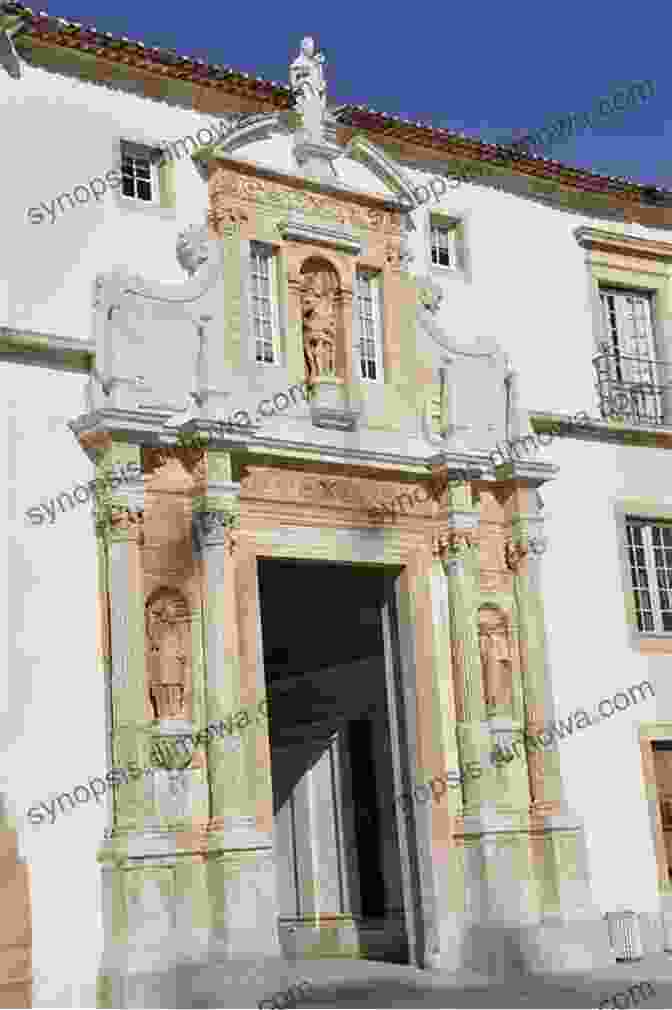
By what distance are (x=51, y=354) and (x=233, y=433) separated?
77.4 inches

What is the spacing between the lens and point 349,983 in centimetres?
1642

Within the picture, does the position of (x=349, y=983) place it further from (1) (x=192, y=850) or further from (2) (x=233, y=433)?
(2) (x=233, y=433)

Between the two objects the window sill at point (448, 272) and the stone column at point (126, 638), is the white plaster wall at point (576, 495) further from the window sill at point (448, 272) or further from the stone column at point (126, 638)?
the stone column at point (126, 638)

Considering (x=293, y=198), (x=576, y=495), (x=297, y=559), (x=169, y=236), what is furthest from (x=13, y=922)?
(x=576, y=495)

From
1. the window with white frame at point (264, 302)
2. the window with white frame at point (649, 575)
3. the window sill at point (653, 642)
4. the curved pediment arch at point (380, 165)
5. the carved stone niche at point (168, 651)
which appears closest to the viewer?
the carved stone niche at point (168, 651)

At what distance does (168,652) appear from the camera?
14.9 meters

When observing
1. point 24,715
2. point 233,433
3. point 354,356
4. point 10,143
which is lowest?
point 24,715

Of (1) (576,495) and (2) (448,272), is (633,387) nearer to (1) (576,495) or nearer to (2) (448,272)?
(1) (576,495)

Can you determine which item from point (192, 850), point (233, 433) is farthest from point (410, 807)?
point (233, 433)

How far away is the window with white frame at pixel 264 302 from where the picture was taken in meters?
16.7

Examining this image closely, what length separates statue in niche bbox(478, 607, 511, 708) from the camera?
1723 centimetres

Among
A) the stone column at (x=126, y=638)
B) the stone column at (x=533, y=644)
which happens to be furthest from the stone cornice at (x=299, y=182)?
the stone column at (x=533, y=644)

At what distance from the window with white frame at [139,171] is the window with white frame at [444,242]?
3926mm

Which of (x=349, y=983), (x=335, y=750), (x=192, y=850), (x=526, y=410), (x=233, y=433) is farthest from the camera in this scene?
(x=335, y=750)
